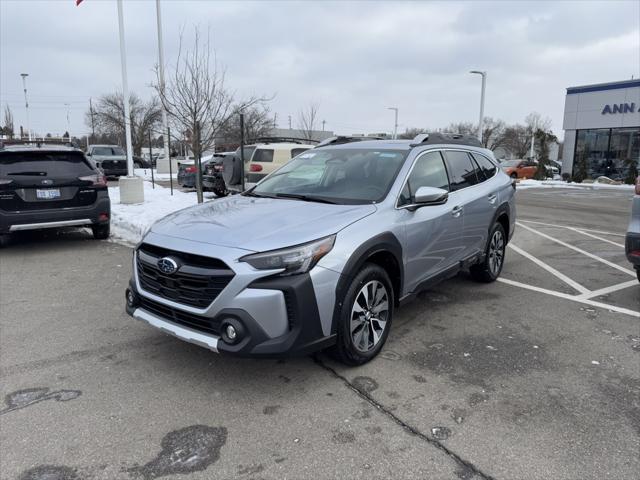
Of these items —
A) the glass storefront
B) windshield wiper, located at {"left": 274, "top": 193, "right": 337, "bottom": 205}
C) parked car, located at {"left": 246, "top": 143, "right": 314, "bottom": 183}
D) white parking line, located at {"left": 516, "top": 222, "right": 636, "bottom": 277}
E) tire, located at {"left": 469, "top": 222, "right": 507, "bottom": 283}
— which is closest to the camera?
windshield wiper, located at {"left": 274, "top": 193, "right": 337, "bottom": 205}

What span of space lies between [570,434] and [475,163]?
346 cm

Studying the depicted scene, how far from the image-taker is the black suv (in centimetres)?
715

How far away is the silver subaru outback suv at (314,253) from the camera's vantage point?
3.06m

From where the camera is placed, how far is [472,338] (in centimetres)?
434

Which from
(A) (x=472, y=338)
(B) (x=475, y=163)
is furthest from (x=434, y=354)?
(B) (x=475, y=163)

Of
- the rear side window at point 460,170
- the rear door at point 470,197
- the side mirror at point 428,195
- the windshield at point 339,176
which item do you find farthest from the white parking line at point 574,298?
the windshield at point 339,176

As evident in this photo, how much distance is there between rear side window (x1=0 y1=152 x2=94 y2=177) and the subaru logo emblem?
522 centimetres

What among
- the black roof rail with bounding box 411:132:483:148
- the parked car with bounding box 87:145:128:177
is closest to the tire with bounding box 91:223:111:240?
the black roof rail with bounding box 411:132:483:148

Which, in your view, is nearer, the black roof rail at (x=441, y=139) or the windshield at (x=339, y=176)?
the windshield at (x=339, y=176)

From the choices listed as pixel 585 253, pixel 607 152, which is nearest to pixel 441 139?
pixel 585 253

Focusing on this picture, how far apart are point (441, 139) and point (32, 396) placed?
4232 millimetres

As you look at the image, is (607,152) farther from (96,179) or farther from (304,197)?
(304,197)

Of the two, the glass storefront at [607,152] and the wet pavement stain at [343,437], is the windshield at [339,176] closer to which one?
the wet pavement stain at [343,437]

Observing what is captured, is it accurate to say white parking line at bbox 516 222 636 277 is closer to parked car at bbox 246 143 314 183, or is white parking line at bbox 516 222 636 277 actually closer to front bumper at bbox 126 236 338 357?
front bumper at bbox 126 236 338 357
